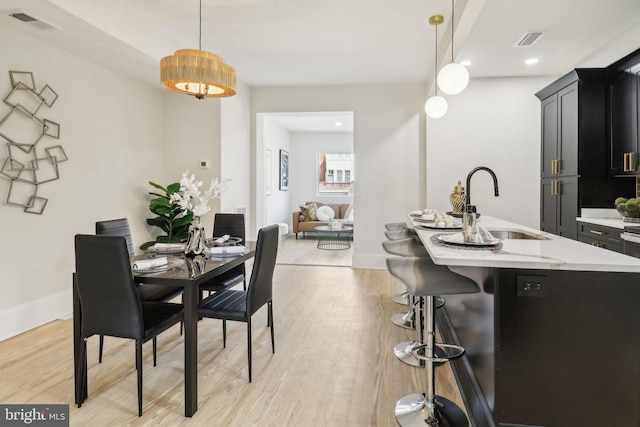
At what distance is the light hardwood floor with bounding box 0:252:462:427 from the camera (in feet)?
6.39

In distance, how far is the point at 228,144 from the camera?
17.2 ft

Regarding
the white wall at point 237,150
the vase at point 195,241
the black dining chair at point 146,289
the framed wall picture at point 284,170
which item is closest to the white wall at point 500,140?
the white wall at point 237,150

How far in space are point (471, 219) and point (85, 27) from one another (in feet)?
10.7

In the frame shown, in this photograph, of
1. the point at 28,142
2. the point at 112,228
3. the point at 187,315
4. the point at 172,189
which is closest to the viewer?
the point at 187,315

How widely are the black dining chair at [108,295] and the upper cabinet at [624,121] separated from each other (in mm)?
4068

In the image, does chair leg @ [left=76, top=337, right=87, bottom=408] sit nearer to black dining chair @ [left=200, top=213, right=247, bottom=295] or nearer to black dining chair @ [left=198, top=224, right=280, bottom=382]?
black dining chair @ [left=198, top=224, right=280, bottom=382]

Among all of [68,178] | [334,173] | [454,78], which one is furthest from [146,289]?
[334,173]

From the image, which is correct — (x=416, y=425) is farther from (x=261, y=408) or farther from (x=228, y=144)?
(x=228, y=144)

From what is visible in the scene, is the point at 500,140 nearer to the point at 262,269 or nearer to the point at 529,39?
the point at 529,39

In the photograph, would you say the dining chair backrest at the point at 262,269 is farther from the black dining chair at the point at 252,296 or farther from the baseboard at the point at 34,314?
the baseboard at the point at 34,314

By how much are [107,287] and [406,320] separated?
233 centimetres

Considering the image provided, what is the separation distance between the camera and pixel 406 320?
10.6 feet

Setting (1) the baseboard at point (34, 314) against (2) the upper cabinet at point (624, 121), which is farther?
(2) the upper cabinet at point (624, 121)

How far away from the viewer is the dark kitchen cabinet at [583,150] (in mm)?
3680
